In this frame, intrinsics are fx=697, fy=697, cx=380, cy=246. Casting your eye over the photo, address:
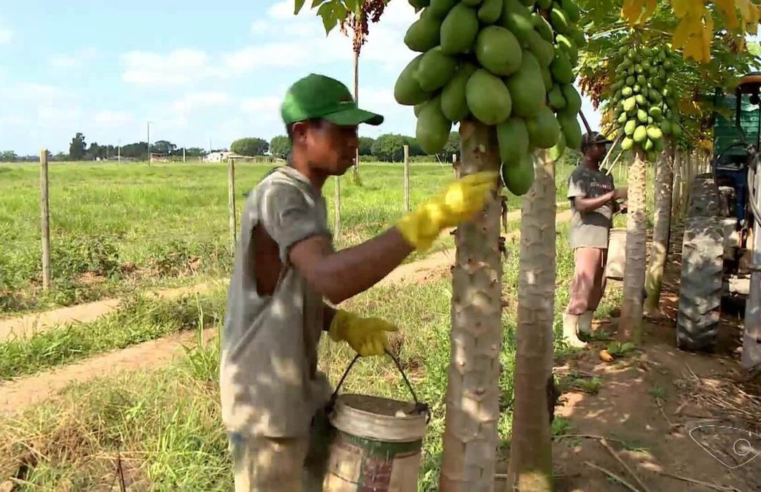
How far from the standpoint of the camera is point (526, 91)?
1692mm

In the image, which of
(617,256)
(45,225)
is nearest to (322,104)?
(617,256)

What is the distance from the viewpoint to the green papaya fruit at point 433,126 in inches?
69.8

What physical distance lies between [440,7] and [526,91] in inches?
12.0

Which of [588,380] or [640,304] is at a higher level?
[640,304]

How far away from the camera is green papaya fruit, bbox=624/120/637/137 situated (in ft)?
18.7

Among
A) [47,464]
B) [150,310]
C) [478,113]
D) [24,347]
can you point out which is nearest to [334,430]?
[478,113]

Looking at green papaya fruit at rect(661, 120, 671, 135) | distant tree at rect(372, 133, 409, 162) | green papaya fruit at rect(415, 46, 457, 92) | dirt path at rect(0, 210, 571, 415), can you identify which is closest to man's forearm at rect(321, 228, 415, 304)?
green papaya fruit at rect(415, 46, 457, 92)

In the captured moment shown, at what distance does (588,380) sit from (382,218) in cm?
1068

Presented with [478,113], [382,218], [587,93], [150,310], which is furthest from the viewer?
[382,218]

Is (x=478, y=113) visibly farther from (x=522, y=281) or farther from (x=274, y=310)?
(x=522, y=281)

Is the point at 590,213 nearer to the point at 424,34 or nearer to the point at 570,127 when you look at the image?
the point at 570,127

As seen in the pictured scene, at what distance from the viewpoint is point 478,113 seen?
1.63 metres

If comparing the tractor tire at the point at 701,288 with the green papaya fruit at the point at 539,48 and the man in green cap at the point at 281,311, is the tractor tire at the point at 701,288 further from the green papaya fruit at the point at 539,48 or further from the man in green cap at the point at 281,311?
the green papaya fruit at the point at 539,48

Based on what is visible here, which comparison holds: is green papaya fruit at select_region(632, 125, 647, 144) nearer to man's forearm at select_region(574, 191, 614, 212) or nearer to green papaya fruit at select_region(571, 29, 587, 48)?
man's forearm at select_region(574, 191, 614, 212)
